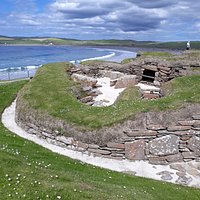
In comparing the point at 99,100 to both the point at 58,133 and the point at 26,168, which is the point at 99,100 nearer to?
the point at 58,133

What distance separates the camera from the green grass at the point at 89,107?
18.9 meters

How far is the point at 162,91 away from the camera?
2597cm

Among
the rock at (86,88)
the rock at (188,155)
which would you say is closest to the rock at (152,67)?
the rock at (86,88)

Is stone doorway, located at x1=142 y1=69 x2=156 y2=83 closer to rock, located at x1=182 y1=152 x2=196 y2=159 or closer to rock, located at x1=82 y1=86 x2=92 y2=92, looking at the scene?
rock, located at x1=82 y1=86 x2=92 y2=92

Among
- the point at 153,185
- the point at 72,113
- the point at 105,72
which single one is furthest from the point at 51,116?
the point at 105,72

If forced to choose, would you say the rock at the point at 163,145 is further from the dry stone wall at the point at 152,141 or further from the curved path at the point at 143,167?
the curved path at the point at 143,167

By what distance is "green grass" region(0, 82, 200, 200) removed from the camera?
390 inches

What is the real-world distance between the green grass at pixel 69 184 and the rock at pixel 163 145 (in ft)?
9.37

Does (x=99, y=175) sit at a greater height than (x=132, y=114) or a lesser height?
lesser

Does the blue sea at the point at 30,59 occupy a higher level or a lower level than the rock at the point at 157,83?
lower

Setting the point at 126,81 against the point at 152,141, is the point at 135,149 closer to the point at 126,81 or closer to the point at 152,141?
the point at 152,141

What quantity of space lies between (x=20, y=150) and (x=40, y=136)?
4169 mm

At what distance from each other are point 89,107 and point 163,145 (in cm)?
554

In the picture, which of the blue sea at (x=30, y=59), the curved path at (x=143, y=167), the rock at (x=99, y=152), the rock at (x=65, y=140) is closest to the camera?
the curved path at (x=143, y=167)
